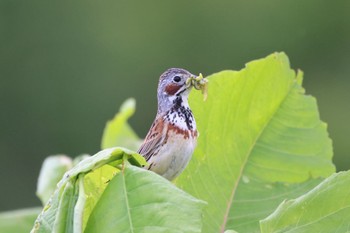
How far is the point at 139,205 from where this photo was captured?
1.52 m

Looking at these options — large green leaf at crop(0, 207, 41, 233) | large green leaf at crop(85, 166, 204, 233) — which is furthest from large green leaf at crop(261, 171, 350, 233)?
large green leaf at crop(0, 207, 41, 233)

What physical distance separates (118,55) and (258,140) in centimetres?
1068

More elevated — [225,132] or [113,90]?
[225,132]

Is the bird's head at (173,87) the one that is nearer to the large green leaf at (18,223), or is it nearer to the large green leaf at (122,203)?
the large green leaf at (18,223)

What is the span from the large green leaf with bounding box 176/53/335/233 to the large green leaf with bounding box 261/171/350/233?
0.37 meters

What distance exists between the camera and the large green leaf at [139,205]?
4.84ft

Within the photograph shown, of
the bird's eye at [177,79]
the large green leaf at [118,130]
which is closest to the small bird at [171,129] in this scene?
the bird's eye at [177,79]

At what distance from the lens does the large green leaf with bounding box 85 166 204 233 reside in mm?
1477

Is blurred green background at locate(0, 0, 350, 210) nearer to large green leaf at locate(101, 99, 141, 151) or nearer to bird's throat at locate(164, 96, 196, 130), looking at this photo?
large green leaf at locate(101, 99, 141, 151)

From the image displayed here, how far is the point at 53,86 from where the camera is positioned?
1275 centimetres

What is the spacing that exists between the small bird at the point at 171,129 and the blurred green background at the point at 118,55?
8.02 meters

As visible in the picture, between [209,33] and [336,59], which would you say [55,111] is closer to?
[209,33]

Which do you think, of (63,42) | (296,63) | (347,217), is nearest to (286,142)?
(347,217)

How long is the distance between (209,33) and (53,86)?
1825mm
